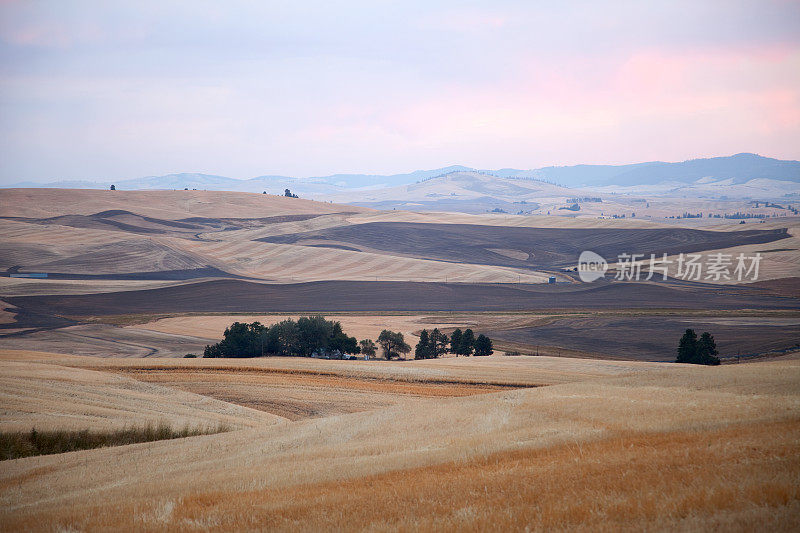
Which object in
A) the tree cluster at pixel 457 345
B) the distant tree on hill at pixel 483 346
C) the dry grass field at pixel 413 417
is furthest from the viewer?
the tree cluster at pixel 457 345

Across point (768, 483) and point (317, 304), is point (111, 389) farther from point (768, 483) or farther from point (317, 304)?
point (317, 304)

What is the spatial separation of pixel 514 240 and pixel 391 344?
3859 inches

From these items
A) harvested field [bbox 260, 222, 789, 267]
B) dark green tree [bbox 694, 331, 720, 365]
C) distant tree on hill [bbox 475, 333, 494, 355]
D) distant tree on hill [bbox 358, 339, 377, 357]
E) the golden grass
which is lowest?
distant tree on hill [bbox 358, 339, 377, 357]

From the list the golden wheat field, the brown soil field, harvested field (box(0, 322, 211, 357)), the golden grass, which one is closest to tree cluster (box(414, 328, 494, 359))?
harvested field (box(0, 322, 211, 357))

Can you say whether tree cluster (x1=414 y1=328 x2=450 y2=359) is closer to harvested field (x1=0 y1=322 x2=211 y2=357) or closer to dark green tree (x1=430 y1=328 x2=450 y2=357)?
dark green tree (x1=430 y1=328 x2=450 y2=357)

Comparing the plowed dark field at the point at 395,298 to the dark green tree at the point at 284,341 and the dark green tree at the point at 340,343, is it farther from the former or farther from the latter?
the dark green tree at the point at 284,341

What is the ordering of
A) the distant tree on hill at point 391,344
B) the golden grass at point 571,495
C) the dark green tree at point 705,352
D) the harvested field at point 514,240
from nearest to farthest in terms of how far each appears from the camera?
the golden grass at point 571,495, the dark green tree at point 705,352, the distant tree on hill at point 391,344, the harvested field at point 514,240

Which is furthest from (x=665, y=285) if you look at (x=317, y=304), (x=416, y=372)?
(x=416, y=372)

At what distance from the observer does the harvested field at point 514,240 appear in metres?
133

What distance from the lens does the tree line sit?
167ft

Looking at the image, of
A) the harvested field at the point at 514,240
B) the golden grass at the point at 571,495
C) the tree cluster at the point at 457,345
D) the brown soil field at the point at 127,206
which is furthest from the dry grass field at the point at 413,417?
the brown soil field at the point at 127,206

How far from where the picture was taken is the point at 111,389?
26.1m

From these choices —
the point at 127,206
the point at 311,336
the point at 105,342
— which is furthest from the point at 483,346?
the point at 127,206

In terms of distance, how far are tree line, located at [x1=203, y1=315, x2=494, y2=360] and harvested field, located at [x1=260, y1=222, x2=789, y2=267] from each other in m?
78.3
